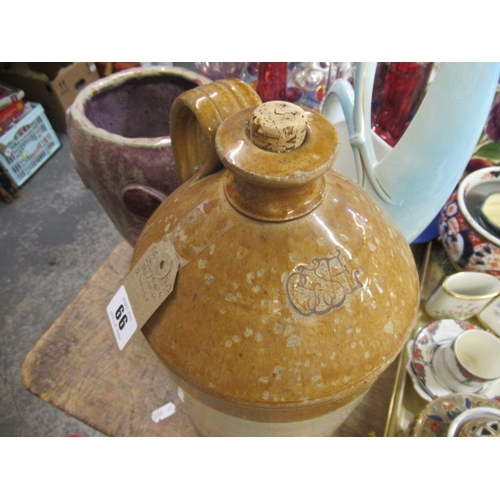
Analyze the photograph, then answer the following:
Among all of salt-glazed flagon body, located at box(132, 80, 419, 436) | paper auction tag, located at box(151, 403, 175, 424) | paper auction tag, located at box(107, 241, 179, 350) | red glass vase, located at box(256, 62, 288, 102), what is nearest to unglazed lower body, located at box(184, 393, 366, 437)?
salt-glazed flagon body, located at box(132, 80, 419, 436)

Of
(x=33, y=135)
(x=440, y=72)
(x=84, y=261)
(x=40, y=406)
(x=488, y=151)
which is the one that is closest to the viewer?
(x=440, y=72)

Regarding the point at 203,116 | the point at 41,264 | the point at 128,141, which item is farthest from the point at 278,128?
the point at 41,264

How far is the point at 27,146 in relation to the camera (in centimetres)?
196

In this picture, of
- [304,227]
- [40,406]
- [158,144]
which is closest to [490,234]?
[304,227]

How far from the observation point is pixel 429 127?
628 mm

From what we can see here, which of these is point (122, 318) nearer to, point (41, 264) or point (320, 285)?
point (320, 285)

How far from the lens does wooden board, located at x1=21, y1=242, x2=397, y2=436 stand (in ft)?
2.65

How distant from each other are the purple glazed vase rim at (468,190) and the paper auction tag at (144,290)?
62 cm

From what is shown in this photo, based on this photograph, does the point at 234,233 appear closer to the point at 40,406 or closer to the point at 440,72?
the point at 440,72

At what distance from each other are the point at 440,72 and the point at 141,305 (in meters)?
0.54

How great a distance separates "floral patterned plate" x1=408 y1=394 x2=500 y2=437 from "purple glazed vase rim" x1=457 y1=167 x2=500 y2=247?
0.29 meters

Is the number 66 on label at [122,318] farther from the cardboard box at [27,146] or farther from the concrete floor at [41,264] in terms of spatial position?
the cardboard box at [27,146]

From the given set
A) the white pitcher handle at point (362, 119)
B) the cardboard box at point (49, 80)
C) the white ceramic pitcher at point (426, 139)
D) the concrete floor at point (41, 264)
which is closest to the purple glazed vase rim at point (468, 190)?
the white ceramic pitcher at point (426, 139)

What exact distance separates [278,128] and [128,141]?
375mm
